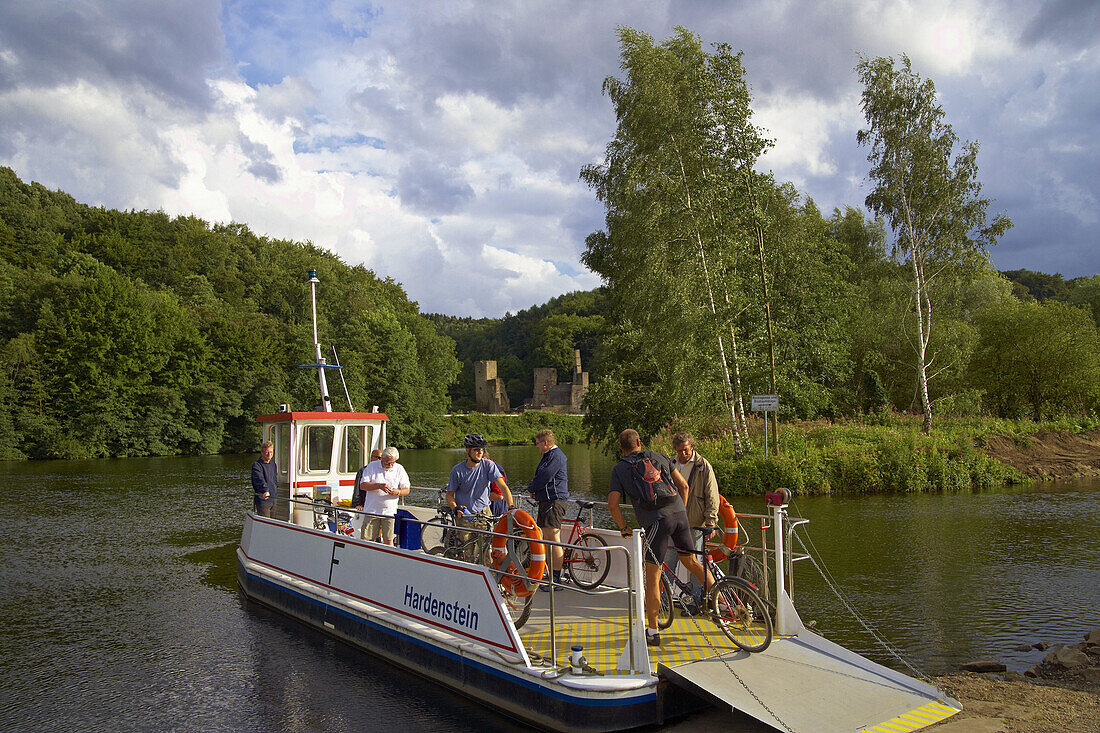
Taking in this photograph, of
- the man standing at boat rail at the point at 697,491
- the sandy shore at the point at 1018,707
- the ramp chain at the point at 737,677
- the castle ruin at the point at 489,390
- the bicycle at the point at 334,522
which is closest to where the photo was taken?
the ramp chain at the point at 737,677

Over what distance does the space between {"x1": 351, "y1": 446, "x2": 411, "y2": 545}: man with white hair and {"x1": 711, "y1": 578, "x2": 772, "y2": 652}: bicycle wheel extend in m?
4.07

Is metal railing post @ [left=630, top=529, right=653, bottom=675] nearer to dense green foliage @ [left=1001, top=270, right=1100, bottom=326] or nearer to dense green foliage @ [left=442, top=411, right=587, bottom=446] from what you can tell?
dense green foliage @ [left=442, top=411, right=587, bottom=446]

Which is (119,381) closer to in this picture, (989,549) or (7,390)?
(7,390)

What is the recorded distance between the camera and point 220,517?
20.9 metres

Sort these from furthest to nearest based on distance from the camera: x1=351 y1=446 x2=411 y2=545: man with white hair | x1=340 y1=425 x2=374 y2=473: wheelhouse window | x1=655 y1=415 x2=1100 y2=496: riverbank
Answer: x1=655 y1=415 x2=1100 y2=496: riverbank → x1=340 y1=425 x2=374 y2=473: wheelhouse window → x1=351 y1=446 x2=411 y2=545: man with white hair

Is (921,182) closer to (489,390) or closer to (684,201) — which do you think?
(684,201)

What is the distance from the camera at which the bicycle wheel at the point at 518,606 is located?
273 inches

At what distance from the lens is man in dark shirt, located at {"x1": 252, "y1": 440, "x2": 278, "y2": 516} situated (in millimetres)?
Answer: 11508

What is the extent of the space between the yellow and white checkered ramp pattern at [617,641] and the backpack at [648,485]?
48.4 inches

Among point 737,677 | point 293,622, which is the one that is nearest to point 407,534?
point 293,622

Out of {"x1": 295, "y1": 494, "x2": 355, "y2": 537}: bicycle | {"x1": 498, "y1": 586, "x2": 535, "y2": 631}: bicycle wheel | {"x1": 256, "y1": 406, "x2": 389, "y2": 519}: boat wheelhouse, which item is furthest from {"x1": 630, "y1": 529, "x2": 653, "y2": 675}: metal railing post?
{"x1": 256, "y1": 406, "x2": 389, "y2": 519}: boat wheelhouse

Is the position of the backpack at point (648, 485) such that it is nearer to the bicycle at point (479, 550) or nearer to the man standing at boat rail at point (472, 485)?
the bicycle at point (479, 550)

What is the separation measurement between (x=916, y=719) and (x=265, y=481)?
375 inches

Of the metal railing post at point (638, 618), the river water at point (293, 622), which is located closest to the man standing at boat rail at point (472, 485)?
the river water at point (293, 622)
